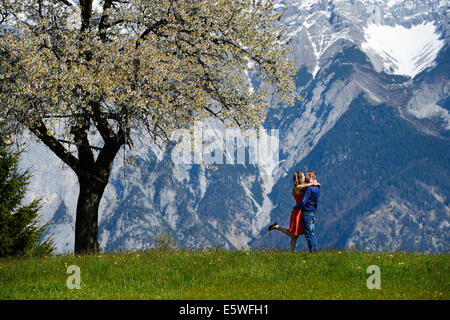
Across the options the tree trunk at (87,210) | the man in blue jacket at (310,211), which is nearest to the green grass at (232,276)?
the man in blue jacket at (310,211)

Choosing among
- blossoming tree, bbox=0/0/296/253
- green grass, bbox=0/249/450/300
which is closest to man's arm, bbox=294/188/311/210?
green grass, bbox=0/249/450/300

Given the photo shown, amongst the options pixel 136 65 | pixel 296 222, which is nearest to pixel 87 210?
pixel 136 65

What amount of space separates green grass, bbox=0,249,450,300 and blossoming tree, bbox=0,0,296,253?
501 centimetres

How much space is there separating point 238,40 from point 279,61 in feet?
6.88

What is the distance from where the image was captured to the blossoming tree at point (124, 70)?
2028 centimetres

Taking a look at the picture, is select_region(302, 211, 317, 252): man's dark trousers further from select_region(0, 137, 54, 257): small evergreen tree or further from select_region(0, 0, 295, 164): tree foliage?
select_region(0, 137, 54, 257): small evergreen tree

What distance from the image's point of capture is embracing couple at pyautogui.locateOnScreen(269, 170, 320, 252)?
20438mm

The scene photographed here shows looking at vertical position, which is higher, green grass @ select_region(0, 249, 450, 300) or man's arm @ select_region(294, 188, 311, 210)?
man's arm @ select_region(294, 188, 311, 210)

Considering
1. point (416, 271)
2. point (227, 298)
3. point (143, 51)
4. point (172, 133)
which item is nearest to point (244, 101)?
point (172, 133)

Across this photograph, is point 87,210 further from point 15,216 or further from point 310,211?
point 15,216

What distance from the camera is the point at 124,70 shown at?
2084 centimetres

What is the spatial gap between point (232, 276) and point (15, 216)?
27.9 metres

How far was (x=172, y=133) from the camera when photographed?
22.9 meters
